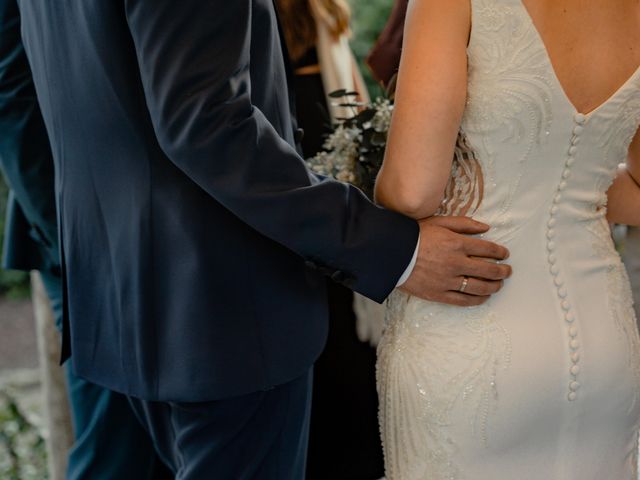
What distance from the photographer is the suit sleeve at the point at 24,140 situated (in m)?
1.92

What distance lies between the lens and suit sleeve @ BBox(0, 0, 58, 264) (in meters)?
1.92

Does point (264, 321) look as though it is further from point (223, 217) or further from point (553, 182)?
point (553, 182)

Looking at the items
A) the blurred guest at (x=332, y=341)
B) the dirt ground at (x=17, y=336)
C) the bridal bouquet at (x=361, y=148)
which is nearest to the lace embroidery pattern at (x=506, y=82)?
the bridal bouquet at (x=361, y=148)

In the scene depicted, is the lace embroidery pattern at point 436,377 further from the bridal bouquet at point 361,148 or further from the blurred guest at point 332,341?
the blurred guest at point 332,341

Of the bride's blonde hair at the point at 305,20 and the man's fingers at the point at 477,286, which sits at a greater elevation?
the bride's blonde hair at the point at 305,20

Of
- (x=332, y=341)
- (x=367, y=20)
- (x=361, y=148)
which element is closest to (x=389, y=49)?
(x=361, y=148)

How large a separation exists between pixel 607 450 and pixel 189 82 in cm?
94

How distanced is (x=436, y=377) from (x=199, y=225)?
0.45 metres

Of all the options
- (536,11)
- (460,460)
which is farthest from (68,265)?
(536,11)

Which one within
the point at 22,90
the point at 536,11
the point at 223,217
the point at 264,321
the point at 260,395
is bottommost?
the point at 260,395

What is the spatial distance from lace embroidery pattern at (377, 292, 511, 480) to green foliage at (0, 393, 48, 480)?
5.38ft

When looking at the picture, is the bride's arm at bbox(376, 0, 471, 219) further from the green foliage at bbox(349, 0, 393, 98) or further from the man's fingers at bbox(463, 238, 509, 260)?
the green foliage at bbox(349, 0, 393, 98)

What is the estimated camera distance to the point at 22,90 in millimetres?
1936

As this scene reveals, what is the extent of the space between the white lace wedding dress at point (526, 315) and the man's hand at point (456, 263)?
1.4 inches
